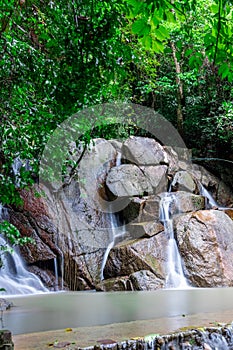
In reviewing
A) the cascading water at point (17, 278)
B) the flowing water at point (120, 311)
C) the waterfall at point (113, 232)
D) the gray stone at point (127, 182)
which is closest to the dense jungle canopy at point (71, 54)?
the flowing water at point (120, 311)

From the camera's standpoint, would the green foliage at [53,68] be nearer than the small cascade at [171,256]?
Yes

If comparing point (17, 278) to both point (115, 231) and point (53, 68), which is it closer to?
point (115, 231)

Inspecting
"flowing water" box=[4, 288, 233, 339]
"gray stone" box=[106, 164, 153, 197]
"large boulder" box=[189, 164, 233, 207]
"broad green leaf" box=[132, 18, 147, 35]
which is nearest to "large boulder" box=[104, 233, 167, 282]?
"flowing water" box=[4, 288, 233, 339]

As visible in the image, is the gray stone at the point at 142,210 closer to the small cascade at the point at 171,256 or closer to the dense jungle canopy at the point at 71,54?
the small cascade at the point at 171,256

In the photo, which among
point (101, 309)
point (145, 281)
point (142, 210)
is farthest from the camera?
point (142, 210)

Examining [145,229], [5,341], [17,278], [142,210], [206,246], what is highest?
[142,210]

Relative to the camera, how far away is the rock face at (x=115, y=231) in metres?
7.21

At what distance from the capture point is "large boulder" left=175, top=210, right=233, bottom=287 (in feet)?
23.4

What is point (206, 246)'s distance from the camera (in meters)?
7.52

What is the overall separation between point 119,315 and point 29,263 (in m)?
3.91

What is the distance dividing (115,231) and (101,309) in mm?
4267

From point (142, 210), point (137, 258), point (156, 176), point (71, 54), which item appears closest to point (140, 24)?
point (71, 54)

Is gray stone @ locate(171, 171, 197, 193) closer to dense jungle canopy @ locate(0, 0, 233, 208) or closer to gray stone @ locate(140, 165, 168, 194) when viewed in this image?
gray stone @ locate(140, 165, 168, 194)

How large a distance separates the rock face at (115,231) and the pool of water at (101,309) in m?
1.30
